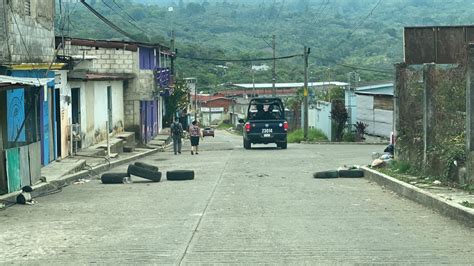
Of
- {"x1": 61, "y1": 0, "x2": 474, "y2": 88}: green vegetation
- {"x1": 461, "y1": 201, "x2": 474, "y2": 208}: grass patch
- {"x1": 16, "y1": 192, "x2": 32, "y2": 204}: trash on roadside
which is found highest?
{"x1": 61, "y1": 0, "x2": 474, "y2": 88}: green vegetation

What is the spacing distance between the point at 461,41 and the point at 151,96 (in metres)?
24.8

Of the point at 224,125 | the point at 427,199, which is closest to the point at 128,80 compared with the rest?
the point at 427,199

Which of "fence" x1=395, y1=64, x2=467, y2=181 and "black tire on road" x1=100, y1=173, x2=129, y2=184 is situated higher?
"fence" x1=395, y1=64, x2=467, y2=181

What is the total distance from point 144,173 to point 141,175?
0.10 meters

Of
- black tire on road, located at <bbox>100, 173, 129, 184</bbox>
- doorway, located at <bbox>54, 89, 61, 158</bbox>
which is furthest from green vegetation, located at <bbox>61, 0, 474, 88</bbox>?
black tire on road, located at <bbox>100, 173, 129, 184</bbox>

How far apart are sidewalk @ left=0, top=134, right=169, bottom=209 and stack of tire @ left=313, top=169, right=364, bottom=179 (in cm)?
700

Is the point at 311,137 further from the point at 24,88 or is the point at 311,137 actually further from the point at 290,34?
the point at 290,34

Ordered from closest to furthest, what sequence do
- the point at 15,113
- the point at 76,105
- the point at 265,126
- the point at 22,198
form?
1. the point at 22,198
2. the point at 15,113
3. the point at 76,105
4. the point at 265,126

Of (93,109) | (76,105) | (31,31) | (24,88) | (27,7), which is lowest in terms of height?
(93,109)

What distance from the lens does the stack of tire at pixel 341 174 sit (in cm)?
2056

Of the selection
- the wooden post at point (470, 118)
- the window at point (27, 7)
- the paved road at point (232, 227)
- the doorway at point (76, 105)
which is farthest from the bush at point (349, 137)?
the wooden post at point (470, 118)

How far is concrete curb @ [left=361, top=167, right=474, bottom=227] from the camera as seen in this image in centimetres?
1134

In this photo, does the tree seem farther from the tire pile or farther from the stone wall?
the tire pile

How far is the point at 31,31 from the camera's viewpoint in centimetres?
2064
